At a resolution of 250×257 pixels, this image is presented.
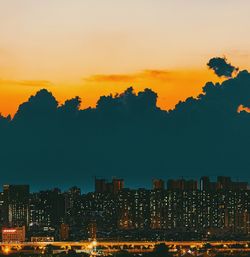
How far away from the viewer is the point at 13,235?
220ft

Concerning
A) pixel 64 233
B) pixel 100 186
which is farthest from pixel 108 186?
pixel 64 233

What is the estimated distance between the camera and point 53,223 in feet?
259

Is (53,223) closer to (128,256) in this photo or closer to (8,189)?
(8,189)

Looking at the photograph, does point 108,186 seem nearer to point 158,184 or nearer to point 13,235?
point 158,184

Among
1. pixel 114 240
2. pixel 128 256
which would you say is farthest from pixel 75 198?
pixel 128 256

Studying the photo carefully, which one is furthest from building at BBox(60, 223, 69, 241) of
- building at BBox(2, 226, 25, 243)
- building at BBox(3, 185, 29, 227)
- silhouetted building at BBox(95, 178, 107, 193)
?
silhouetted building at BBox(95, 178, 107, 193)

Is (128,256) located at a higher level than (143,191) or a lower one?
lower

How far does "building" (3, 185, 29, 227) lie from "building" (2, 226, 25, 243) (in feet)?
30.4

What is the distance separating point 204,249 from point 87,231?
15.0 metres

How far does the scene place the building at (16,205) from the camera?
7956 cm

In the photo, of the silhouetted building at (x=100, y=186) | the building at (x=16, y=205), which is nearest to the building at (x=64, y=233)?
the building at (x=16, y=205)

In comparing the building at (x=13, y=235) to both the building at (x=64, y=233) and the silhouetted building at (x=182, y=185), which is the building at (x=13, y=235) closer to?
the building at (x=64, y=233)

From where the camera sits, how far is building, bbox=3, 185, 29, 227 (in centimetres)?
7956

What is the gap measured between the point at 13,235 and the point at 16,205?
45.0 ft
